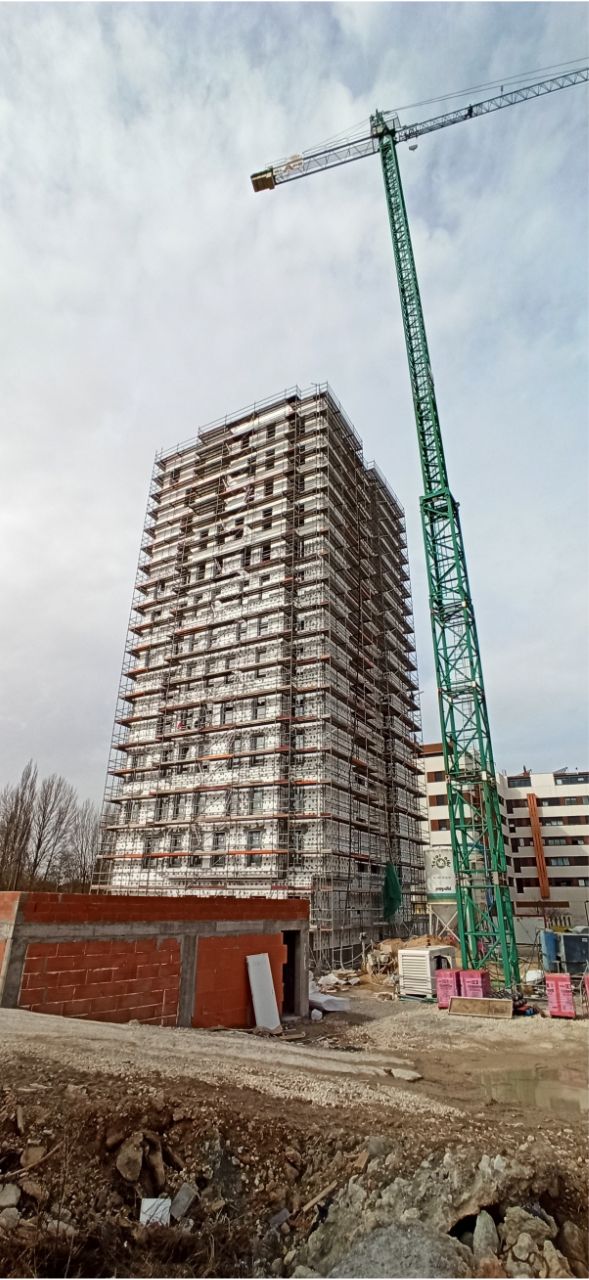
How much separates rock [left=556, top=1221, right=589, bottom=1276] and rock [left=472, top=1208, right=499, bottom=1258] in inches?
29.1

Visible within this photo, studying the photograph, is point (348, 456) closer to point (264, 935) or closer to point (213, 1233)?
point (264, 935)

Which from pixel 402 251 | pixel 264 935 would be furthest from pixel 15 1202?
pixel 402 251

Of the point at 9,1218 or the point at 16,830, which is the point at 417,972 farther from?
the point at 16,830

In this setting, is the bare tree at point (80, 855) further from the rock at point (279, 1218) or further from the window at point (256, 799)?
the rock at point (279, 1218)

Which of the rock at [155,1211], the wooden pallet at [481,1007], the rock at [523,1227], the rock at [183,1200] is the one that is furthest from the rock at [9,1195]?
the wooden pallet at [481,1007]

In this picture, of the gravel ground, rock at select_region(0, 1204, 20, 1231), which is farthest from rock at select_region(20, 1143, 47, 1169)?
the gravel ground

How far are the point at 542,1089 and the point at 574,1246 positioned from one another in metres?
5.64

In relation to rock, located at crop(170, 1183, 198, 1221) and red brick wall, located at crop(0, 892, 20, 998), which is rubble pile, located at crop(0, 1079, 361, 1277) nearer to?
rock, located at crop(170, 1183, 198, 1221)

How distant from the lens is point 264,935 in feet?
57.5

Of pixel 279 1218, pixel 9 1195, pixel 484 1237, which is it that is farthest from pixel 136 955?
pixel 484 1237

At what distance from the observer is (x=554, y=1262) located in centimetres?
605

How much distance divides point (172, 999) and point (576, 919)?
4385 cm

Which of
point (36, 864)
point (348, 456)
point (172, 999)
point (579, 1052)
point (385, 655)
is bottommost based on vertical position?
point (579, 1052)

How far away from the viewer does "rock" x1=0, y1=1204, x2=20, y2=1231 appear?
5.18 metres
